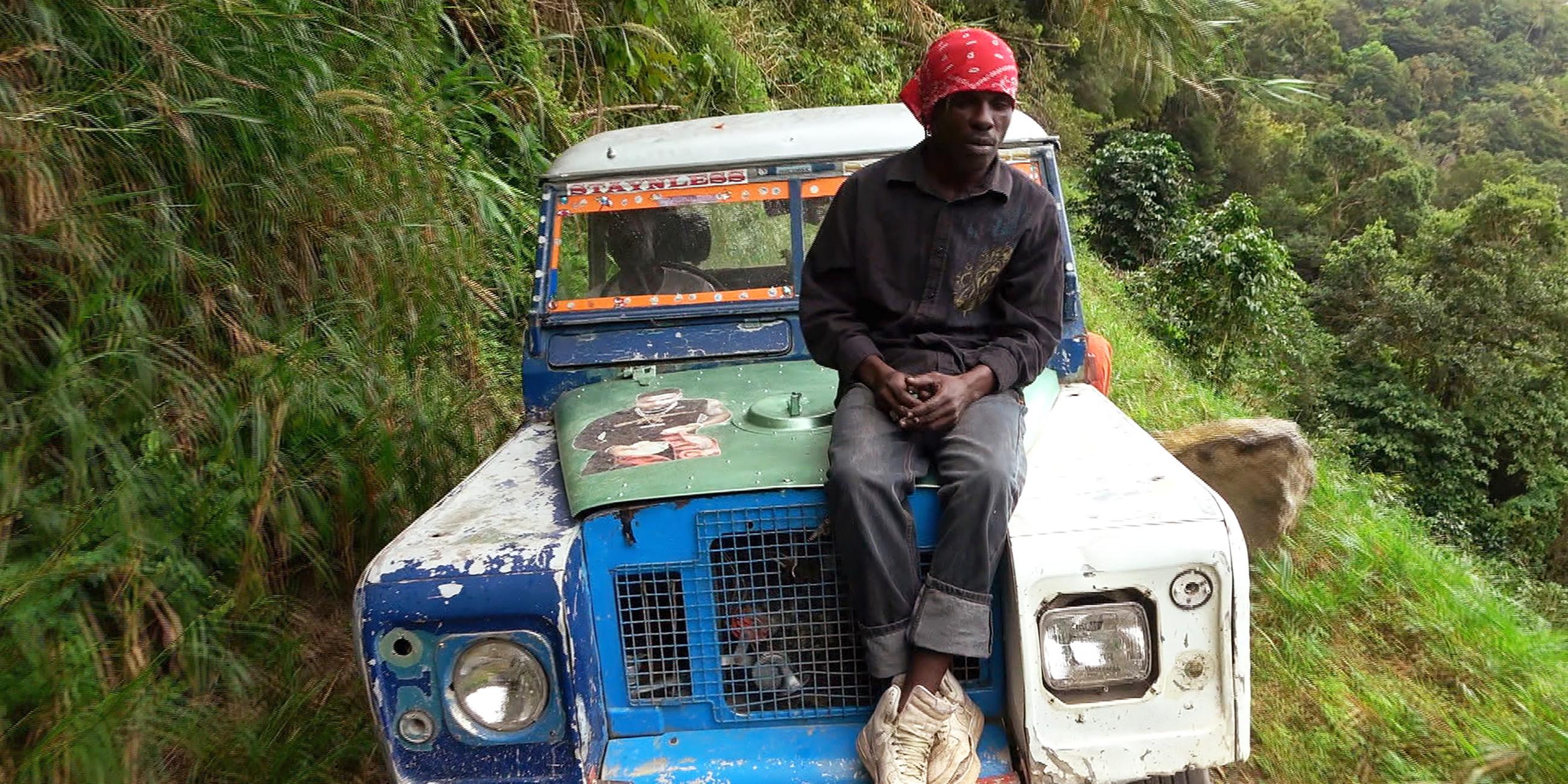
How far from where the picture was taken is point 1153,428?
6.09 m

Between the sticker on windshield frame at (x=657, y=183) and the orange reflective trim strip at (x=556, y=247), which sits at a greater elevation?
the sticker on windshield frame at (x=657, y=183)

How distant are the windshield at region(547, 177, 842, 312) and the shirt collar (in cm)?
62

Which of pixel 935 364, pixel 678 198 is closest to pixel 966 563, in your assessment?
pixel 935 364

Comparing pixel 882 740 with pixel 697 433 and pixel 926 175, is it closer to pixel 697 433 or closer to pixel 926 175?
pixel 697 433

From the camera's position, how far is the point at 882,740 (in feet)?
6.09

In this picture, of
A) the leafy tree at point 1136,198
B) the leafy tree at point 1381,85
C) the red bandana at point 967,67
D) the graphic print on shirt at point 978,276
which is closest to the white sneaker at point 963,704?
the graphic print on shirt at point 978,276

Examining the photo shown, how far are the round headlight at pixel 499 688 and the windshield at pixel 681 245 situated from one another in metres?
1.32

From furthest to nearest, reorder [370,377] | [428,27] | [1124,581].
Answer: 1. [428,27]
2. [370,377]
3. [1124,581]

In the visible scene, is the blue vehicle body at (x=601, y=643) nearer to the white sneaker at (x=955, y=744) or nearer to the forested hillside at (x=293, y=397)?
the white sneaker at (x=955, y=744)

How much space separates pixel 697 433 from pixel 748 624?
0.49 m

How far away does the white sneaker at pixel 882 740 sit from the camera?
182 cm

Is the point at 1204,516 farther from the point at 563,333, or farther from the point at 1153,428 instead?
the point at 1153,428

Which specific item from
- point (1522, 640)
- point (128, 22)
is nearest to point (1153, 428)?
point (1522, 640)

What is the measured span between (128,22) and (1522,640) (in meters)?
4.93
